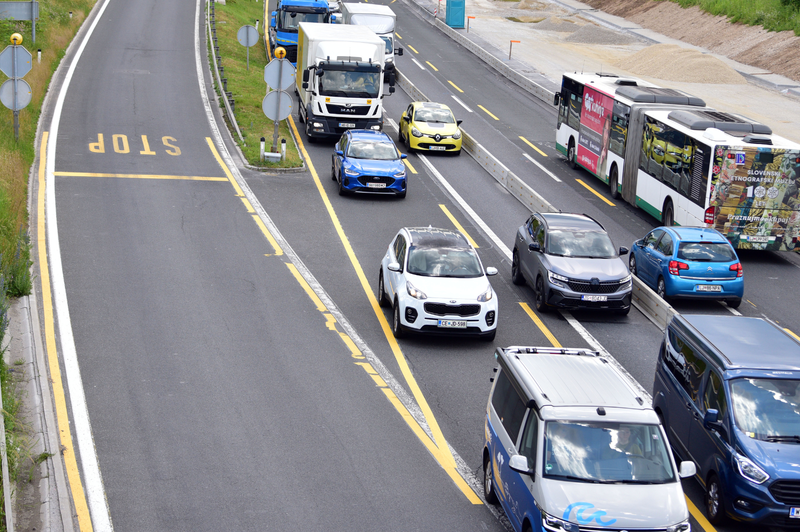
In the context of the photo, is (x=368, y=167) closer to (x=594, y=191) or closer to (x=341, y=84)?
(x=341, y=84)

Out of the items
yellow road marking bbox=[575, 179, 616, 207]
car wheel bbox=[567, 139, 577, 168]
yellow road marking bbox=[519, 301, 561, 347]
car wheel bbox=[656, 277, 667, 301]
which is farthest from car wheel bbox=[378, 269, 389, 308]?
car wheel bbox=[567, 139, 577, 168]

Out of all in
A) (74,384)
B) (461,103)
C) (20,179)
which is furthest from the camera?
(461,103)

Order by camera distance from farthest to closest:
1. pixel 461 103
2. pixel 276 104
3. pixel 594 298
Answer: pixel 461 103
pixel 276 104
pixel 594 298

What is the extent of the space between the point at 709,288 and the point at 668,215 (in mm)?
6520

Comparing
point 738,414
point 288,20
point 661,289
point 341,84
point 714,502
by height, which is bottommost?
point 661,289

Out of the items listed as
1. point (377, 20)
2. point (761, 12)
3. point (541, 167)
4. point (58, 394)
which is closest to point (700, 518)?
point (58, 394)

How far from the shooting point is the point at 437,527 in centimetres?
1003

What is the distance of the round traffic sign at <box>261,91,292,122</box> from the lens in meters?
26.8

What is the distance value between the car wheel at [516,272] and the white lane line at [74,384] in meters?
9.60

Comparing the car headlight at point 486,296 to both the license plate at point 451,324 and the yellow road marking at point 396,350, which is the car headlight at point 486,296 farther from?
the yellow road marking at point 396,350

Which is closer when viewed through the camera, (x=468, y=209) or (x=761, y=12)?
(x=468, y=209)

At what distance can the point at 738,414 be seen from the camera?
1049cm

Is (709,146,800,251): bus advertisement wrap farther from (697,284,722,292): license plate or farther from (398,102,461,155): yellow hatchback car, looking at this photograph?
(398,102,461,155): yellow hatchback car

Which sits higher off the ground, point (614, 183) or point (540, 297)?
point (614, 183)
